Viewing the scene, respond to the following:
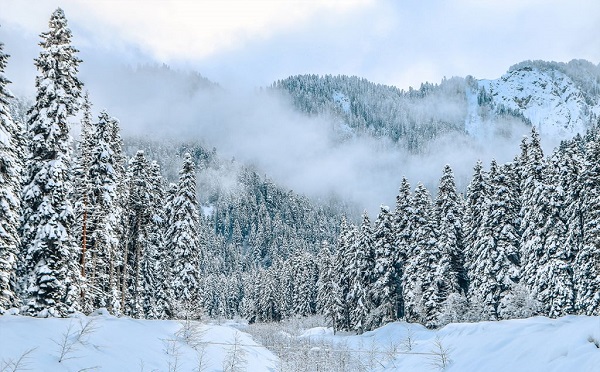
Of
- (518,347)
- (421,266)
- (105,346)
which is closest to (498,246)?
(421,266)

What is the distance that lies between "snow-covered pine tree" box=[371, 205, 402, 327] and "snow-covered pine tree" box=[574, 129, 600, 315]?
20.0 m

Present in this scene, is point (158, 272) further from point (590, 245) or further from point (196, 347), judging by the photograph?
point (590, 245)

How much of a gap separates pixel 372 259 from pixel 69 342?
159 feet

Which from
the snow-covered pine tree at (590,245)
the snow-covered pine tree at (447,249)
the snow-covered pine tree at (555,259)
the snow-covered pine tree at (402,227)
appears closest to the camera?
the snow-covered pine tree at (590,245)

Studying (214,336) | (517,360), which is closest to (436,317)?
(214,336)

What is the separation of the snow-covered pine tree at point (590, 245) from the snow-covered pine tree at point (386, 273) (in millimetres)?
19984

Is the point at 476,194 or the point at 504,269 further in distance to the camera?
the point at 476,194

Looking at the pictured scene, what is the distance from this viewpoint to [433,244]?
154ft

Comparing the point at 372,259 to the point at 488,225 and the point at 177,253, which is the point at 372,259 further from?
the point at 177,253

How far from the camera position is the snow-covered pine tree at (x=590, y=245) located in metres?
33.4

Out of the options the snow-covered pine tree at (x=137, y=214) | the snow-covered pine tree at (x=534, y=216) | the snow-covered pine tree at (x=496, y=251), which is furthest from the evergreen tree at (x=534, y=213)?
the snow-covered pine tree at (x=137, y=214)

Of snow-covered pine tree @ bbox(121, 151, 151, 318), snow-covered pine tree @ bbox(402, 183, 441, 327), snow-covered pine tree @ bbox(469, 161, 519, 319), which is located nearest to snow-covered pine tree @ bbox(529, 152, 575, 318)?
snow-covered pine tree @ bbox(469, 161, 519, 319)

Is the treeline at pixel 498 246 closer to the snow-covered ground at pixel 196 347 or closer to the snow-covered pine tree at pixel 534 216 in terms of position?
the snow-covered pine tree at pixel 534 216

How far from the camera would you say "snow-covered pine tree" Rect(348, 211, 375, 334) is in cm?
5672
